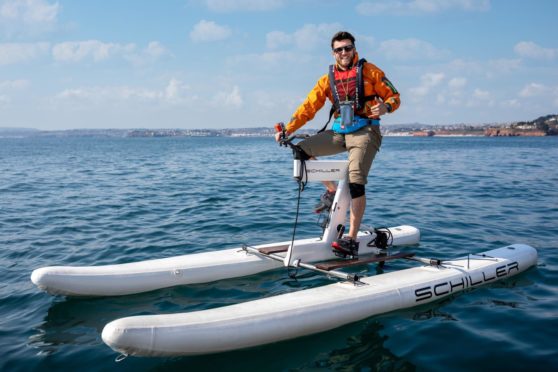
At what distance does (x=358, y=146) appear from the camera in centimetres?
628

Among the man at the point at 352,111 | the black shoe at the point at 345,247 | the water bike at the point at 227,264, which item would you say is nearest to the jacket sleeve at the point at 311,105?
the man at the point at 352,111

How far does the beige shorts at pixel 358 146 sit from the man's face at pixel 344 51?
0.93 metres

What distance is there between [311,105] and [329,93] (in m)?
0.31

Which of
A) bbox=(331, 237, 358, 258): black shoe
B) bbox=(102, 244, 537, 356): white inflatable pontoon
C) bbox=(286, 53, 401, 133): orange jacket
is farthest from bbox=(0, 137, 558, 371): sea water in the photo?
bbox=(286, 53, 401, 133): orange jacket

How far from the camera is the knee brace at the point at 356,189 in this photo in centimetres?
628

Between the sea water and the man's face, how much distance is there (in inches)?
122

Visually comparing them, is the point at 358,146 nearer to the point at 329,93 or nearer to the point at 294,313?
the point at 329,93

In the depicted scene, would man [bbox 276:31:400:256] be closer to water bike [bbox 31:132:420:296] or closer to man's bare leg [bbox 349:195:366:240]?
man's bare leg [bbox 349:195:366:240]

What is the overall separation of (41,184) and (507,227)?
1848 cm

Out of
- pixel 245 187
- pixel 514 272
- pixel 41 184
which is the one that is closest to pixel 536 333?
pixel 514 272

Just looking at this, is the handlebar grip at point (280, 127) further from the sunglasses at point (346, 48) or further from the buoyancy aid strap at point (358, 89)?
the sunglasses at point (346, 48)

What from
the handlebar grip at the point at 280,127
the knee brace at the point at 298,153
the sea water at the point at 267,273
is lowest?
the sea water at the point at 267,273

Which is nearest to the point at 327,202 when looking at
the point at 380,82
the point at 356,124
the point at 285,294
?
the point at 356,124

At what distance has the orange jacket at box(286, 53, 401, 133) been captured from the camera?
19.6 ft
